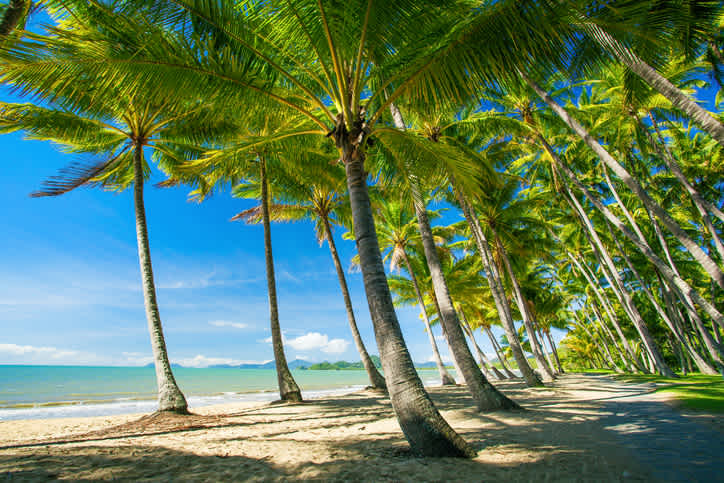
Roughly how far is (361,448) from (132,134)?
30.2ft

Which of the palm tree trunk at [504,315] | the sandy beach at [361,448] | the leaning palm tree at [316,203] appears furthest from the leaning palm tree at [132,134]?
the palm tree trunk at [504,315]

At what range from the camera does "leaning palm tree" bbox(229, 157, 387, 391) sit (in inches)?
464

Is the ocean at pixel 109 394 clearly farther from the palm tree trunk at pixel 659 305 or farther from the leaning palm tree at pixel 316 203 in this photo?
the palm tree trunk at pixel 659 305

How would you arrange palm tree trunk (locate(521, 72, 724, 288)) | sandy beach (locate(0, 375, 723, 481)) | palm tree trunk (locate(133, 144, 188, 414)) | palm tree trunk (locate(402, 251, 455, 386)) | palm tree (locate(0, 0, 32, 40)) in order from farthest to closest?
1. palm tree trunk (locate(402, 251, 455, 386))
2. palm tree trunk (locate(133, 144, 188, 414))
3. palm tree trunk (locate(521, 72, 724, 288))
4. palm tree (locate(0, 0, 32, 40))
5. sandy beach (locate(0, 375, 723, 481))

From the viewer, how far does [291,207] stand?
14.5 m

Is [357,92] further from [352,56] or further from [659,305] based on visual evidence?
[659,305]

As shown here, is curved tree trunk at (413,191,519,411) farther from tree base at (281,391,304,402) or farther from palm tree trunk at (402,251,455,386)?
palm tree trunk at (402,251,455,386)

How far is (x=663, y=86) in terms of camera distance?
5688 mm

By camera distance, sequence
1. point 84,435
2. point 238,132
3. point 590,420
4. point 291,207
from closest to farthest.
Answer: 1. point 590,420
2. point 84,435
3. point 238,132
4. point 291,207

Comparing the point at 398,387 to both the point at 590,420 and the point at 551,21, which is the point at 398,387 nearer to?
the point at 590,420

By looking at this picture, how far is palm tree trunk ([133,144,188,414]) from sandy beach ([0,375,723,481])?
0.40 m

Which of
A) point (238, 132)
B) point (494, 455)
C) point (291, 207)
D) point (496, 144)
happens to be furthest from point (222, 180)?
point (496, 144)

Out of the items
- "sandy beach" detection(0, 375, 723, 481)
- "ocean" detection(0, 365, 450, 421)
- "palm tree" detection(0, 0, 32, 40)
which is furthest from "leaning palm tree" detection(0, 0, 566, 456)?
"ocean" detection(0, 365, 450, 421)

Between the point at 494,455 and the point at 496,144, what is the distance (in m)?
13.8
